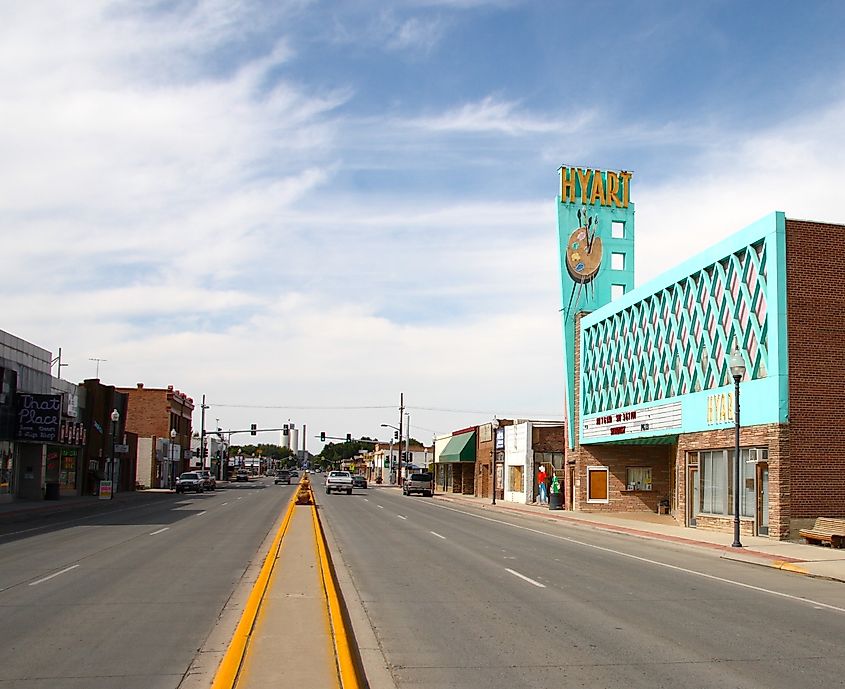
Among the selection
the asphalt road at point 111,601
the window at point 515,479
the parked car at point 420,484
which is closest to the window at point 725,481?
the asphalt road at point 111,601

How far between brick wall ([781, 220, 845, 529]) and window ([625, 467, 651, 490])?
1778 cm

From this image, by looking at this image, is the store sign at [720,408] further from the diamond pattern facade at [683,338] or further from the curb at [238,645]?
the curb at [238,645]

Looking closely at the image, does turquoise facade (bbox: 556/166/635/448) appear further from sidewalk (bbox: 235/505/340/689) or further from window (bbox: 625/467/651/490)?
Answer: sidewalk (bbox: 235/505/340/689)

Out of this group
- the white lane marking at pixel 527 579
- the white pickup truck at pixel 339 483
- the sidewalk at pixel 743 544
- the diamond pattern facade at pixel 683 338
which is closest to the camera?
the white lane marking at pixel 527 579

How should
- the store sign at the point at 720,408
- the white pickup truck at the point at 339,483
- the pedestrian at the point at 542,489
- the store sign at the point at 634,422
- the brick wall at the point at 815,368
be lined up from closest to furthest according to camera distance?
the brick wall at the point at 815,368
the store sign at the point at 720,408
the store sign at the point at 634,422
the pedestrian at the point at 542,489
the white pickup truck at the point at 339,483

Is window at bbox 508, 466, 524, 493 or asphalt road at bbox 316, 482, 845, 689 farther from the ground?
asphalt road at bbox 316, 482, 845, 689

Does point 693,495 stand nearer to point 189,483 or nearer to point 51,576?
point 51,576

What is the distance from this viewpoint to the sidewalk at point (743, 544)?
20062mm

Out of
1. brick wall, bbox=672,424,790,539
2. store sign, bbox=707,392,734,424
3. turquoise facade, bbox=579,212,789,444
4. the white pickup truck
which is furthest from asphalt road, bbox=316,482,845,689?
the white pickup truck

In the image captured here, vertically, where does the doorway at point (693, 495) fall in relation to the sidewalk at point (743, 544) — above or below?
above

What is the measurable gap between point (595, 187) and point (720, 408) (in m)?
20.7

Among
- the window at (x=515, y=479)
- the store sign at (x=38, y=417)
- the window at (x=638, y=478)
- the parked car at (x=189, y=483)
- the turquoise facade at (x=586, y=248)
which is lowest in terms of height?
the parked car at (x=189, y=483)

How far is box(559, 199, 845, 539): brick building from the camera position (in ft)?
87.7

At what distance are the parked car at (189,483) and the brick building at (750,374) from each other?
41.1 m
